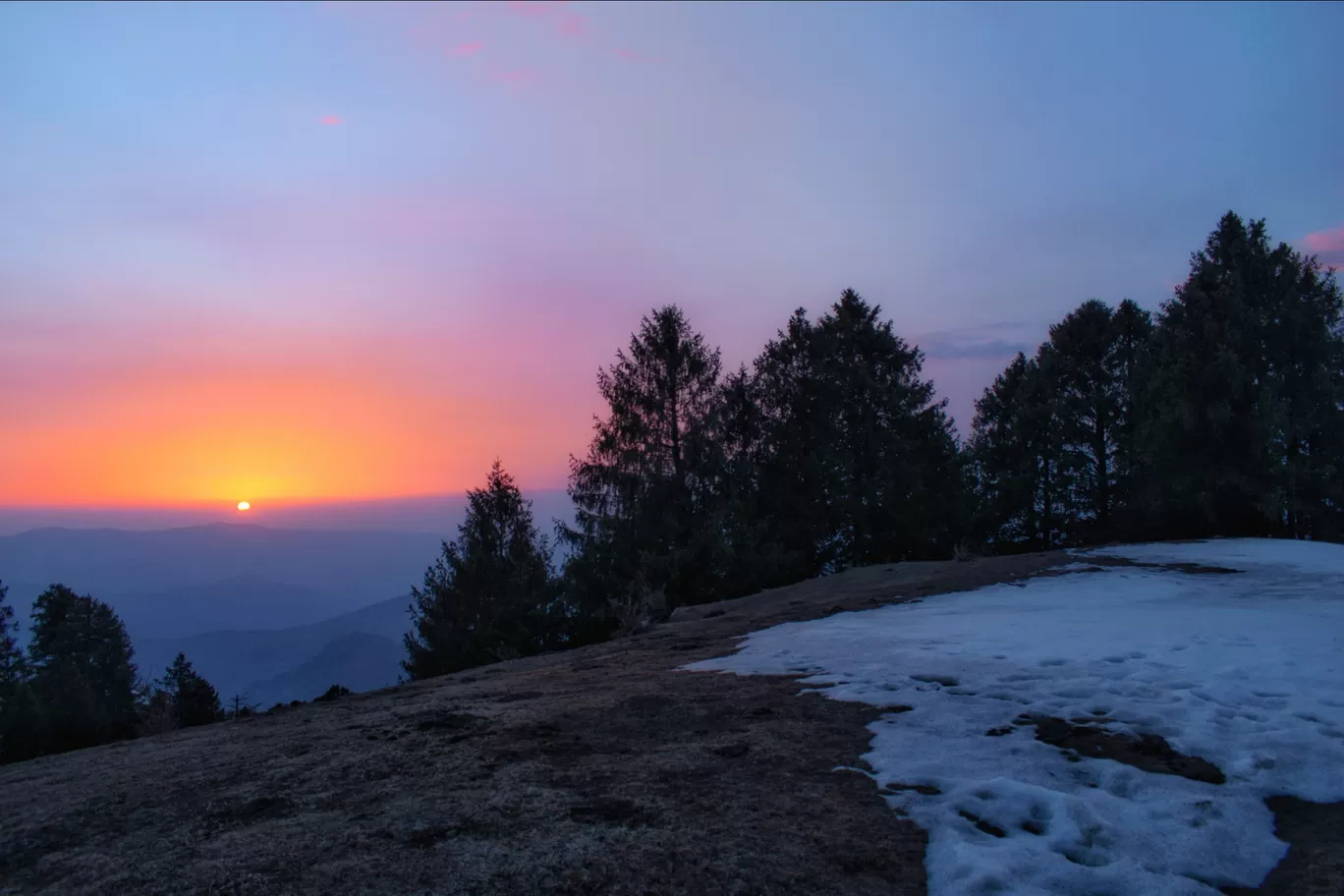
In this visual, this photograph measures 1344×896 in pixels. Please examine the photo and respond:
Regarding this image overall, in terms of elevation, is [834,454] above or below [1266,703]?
above

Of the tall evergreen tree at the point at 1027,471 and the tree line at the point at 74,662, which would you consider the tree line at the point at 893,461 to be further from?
the tree line at the point at 74,662

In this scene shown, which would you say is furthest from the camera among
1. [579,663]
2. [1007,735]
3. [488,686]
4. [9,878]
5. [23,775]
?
[579,663]

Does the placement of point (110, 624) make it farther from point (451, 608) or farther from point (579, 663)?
point (579, 663)

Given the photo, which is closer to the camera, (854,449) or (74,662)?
(854,449)

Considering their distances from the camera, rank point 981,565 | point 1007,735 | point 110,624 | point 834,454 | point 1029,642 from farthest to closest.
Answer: point 110,624
point 834,454
point 981,565
point 1029,642
point 1007,735

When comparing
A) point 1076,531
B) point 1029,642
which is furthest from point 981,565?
point 1076,531

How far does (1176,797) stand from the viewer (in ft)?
10.5

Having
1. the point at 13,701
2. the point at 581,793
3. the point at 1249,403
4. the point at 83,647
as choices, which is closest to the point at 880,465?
the point at 1249,403

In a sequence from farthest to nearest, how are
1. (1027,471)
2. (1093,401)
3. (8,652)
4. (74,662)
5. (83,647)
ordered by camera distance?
(8,652)
(83,647)
(74,662)
(1027,471)
(1093,401)

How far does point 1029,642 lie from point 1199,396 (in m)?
19.6

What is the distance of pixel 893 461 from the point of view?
2670 centimetres

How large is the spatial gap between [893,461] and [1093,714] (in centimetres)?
2309

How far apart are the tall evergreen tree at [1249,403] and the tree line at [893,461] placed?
0.07m

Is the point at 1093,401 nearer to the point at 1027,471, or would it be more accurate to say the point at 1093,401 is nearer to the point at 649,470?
the point at 1027,471
